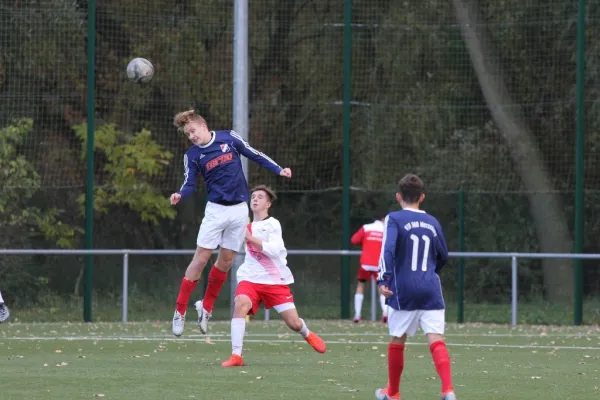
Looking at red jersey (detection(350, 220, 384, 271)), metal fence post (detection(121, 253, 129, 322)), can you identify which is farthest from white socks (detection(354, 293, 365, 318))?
metal fence post (detection(121, 253, 129, 322))

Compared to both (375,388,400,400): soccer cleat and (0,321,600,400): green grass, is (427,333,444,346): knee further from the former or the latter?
(0,321,600,400): green grass

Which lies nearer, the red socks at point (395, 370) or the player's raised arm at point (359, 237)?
the red socks at point (395, 370)

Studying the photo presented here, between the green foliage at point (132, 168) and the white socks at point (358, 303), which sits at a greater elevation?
the green foliage at point (132, 168)

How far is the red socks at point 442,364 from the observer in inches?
333

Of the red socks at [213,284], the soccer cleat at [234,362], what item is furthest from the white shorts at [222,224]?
the soccer cleat at [234,362]

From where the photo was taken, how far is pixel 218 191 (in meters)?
12.4

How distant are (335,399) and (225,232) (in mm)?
3755

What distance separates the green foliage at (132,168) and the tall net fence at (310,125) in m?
0.03

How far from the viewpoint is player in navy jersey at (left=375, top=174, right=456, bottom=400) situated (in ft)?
28.4

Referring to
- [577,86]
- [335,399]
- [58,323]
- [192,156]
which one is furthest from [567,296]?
[335,399]

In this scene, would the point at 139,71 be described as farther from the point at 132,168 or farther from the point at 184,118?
the point at 184,118

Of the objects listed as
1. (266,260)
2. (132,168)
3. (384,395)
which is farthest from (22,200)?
(384,395)

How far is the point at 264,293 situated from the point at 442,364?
3361 millimetres

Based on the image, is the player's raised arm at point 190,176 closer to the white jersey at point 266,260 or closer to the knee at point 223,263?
the knee at point 223,263
